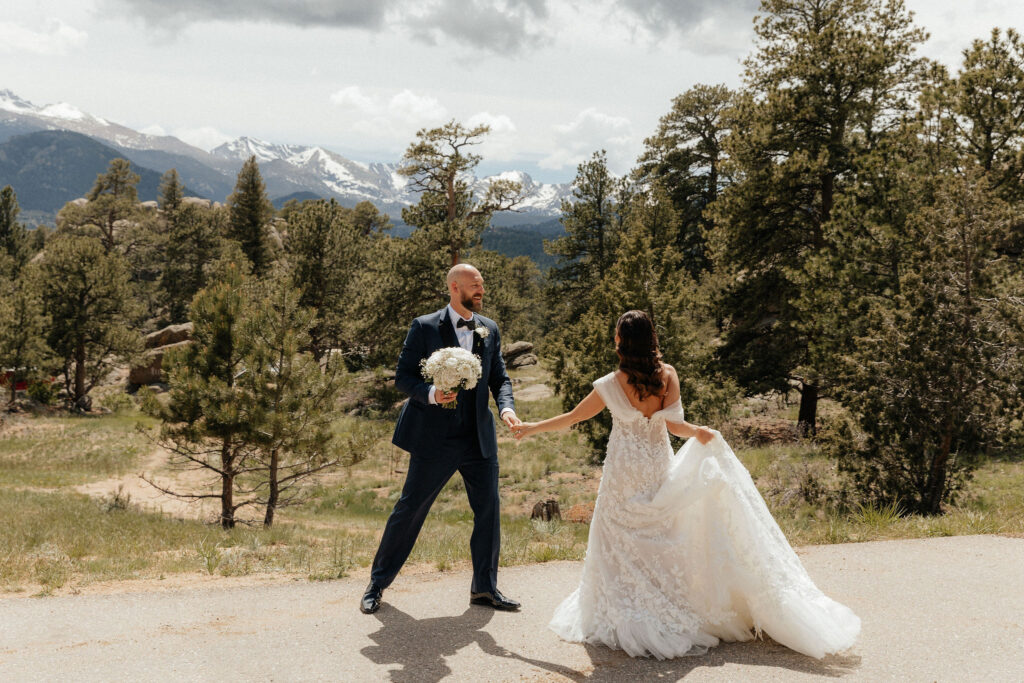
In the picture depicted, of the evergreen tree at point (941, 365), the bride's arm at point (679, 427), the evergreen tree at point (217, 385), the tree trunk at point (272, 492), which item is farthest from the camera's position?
the tree trunk at point (272, 492)

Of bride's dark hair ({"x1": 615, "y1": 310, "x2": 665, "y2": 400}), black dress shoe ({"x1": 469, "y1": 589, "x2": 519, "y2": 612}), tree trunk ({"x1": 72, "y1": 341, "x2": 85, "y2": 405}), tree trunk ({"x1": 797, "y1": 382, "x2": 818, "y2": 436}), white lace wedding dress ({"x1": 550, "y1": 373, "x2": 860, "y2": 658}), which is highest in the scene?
bride's dark hair ({"x1": 615, "y1": 310, "x2": 665, "y2": 400})

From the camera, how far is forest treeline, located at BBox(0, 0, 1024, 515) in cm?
944

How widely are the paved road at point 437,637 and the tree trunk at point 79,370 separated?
3520 cm

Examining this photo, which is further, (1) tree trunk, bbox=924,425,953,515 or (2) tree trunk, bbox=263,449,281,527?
(2) tree trunk, bbox=263,449,281,527

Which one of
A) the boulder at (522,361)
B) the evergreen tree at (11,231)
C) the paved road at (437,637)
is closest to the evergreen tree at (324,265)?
the boulder at (522,361)

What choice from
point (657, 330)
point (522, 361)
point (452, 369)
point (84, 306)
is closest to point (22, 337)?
point (84, 306)

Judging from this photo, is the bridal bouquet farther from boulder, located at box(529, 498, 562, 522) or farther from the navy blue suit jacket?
boulder, located at box(529, 498, 562, 522)

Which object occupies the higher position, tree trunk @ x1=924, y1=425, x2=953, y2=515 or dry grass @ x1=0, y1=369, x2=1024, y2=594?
tree trunk @ x1=924, y1=425, x2=953, y2=515

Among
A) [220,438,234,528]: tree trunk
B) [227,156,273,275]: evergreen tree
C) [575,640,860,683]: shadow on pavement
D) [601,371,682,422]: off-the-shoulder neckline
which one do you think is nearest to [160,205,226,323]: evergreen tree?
[227,156,273,275]: evergreen tree

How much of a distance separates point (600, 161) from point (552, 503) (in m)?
24.9

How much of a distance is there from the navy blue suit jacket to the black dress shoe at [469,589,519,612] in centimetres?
108

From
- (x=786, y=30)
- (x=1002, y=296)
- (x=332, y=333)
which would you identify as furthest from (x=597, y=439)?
(x=332, y=333)

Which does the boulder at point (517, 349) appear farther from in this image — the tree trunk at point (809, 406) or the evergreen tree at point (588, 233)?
the tree trunk at point (809, 406)

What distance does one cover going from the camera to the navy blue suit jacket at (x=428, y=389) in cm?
504
